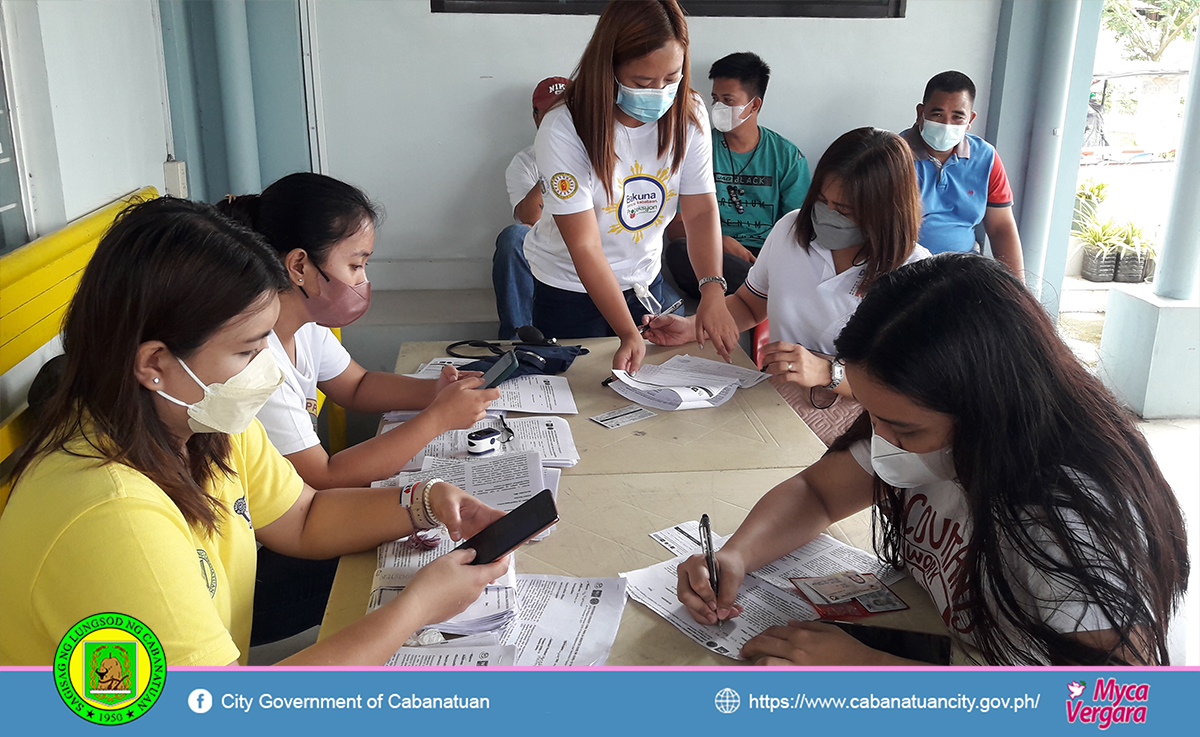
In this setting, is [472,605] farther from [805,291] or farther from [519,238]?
[519,238]

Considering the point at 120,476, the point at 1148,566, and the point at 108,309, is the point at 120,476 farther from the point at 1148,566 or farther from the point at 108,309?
the point at 1148,566

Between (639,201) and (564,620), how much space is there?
1332mm

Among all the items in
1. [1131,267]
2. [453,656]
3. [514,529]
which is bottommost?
[1131,267]

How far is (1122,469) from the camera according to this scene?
36.1 inches

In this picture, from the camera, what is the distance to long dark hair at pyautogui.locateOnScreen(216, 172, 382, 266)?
1.48 m

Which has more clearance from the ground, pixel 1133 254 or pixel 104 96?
pixel 104 96

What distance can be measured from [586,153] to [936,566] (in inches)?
51.3

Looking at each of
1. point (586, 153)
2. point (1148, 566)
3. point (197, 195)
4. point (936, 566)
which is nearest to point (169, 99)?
point (197, 195)

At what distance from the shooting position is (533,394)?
188cm

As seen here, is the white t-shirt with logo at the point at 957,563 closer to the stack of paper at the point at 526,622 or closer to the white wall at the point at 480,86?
the stack of paper at the point at 526,622
